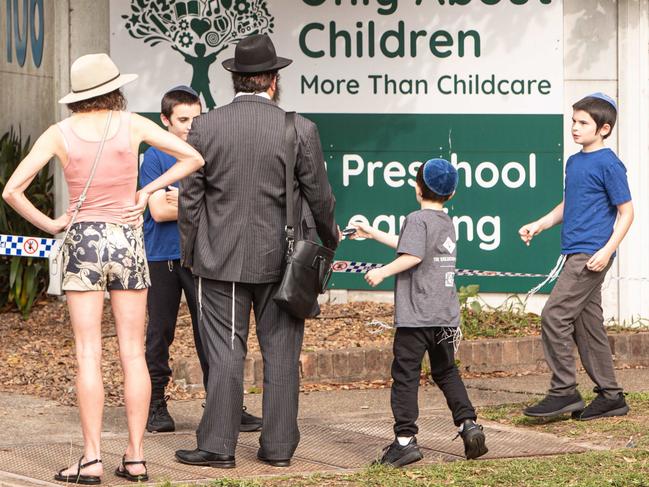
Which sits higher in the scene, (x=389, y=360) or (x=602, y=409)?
(x=389, y=360)

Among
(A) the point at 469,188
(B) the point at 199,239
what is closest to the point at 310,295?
(B) the point at 199,239

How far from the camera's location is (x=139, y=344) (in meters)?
6.08

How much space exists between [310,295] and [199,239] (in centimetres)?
57

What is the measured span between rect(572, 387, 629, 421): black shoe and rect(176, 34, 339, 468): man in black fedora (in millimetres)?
1871

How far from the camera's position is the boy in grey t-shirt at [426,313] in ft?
21.0

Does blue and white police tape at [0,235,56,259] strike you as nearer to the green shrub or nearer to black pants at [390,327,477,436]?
the green shrub

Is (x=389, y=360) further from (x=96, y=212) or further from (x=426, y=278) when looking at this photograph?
(x=96, y=212)

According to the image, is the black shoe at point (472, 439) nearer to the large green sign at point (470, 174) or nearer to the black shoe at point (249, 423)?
the black shoe at point (249, 423)

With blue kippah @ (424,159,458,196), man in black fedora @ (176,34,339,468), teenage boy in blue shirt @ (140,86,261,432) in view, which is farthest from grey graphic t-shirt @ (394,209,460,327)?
teenage boy in blue shirt @ (140,86,261,432)

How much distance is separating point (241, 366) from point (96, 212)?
103 cm

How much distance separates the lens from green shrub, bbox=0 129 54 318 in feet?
37.4

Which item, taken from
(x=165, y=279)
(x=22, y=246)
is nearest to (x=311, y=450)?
(x=165, y=279)

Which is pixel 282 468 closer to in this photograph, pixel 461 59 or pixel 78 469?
pixel 78 469

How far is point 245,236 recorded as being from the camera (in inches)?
248
